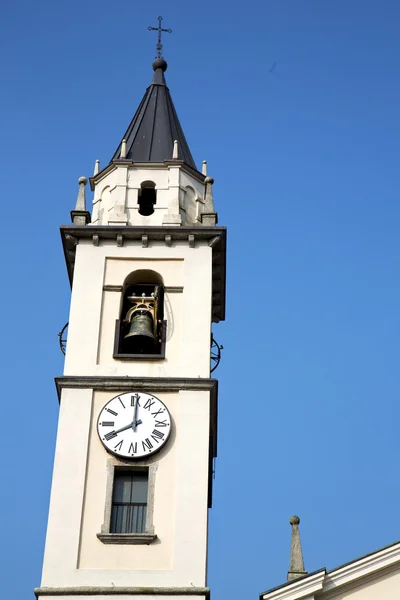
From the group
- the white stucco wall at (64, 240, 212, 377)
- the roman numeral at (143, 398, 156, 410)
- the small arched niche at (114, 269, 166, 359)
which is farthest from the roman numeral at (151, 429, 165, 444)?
the small arched niche at (114, 269, 166, 359)

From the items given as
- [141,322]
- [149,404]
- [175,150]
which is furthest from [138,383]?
[175,150]

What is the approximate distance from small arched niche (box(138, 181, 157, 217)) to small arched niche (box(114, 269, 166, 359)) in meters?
2.13

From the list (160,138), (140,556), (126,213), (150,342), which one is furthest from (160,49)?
(140,556)

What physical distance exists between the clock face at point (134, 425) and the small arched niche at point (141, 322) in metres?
1.05

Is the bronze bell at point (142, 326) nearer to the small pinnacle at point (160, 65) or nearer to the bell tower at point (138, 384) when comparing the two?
the bell tower at point (138, 384)

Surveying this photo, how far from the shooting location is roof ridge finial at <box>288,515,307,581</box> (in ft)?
76.2

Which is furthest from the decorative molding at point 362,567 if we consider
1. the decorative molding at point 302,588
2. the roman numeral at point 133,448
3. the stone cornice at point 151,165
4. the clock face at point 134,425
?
the stone cornice at point 151,165

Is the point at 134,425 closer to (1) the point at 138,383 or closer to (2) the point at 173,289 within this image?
(1) the point at 138,383

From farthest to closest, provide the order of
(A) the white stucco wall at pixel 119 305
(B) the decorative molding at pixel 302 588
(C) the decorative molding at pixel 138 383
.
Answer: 1. (A) the white stucco wall at pixel 119 305
2. (C) the decorative molding at pixel 138 383
3. (B) the decorative molding at pixel 302 588

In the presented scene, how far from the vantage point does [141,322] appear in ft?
86.7

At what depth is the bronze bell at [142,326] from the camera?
26250 millimetres

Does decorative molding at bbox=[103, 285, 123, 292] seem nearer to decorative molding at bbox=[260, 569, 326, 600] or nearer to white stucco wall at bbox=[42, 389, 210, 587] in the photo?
white stucco wall at bbox=[42, 389, 210, 587]

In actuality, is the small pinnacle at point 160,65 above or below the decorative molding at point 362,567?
above

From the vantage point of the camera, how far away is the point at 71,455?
24828mm
